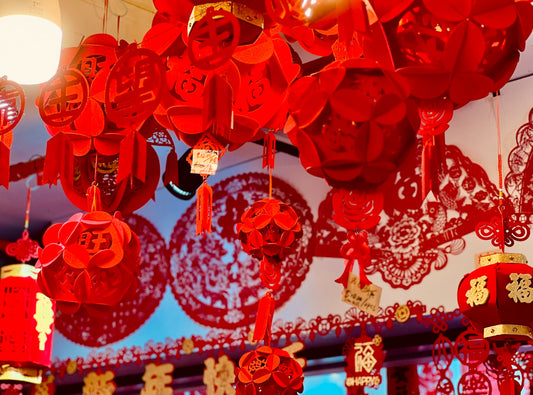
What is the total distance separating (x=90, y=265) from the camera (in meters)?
2.31

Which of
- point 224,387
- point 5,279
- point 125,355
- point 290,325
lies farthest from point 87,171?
point 125,355

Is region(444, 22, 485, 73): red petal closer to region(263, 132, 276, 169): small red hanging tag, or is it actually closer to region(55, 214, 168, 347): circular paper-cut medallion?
region(263, 132, 276, 169): small red hanging tag

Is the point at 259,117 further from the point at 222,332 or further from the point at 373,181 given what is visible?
the point at 222,332

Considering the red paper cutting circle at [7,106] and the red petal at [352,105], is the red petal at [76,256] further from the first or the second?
the red petal at [352,105]

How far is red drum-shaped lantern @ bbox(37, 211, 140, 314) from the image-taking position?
7.57 feet

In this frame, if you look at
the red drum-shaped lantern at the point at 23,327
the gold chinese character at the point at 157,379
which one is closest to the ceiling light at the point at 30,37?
the red drum-shaped lantern at the point at 23,327

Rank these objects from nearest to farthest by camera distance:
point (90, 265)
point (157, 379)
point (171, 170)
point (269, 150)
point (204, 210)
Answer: point (204, 210) < point (90, 265) < point (171, 170) < point (269, 150) < point (157, 379)

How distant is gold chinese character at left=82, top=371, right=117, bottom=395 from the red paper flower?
3293 mm

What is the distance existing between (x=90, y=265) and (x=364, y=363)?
2.77 m

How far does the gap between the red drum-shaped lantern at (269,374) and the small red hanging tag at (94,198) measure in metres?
1.12

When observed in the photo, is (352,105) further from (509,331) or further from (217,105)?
(509,331)

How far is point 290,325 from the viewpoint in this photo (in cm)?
518

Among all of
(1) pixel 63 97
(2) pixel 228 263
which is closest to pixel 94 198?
(1) pixel 63 97

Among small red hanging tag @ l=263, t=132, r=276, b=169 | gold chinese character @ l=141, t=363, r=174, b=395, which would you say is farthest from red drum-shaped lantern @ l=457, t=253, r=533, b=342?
gold chinese character @ l=141, t=363, r=174, b=395
